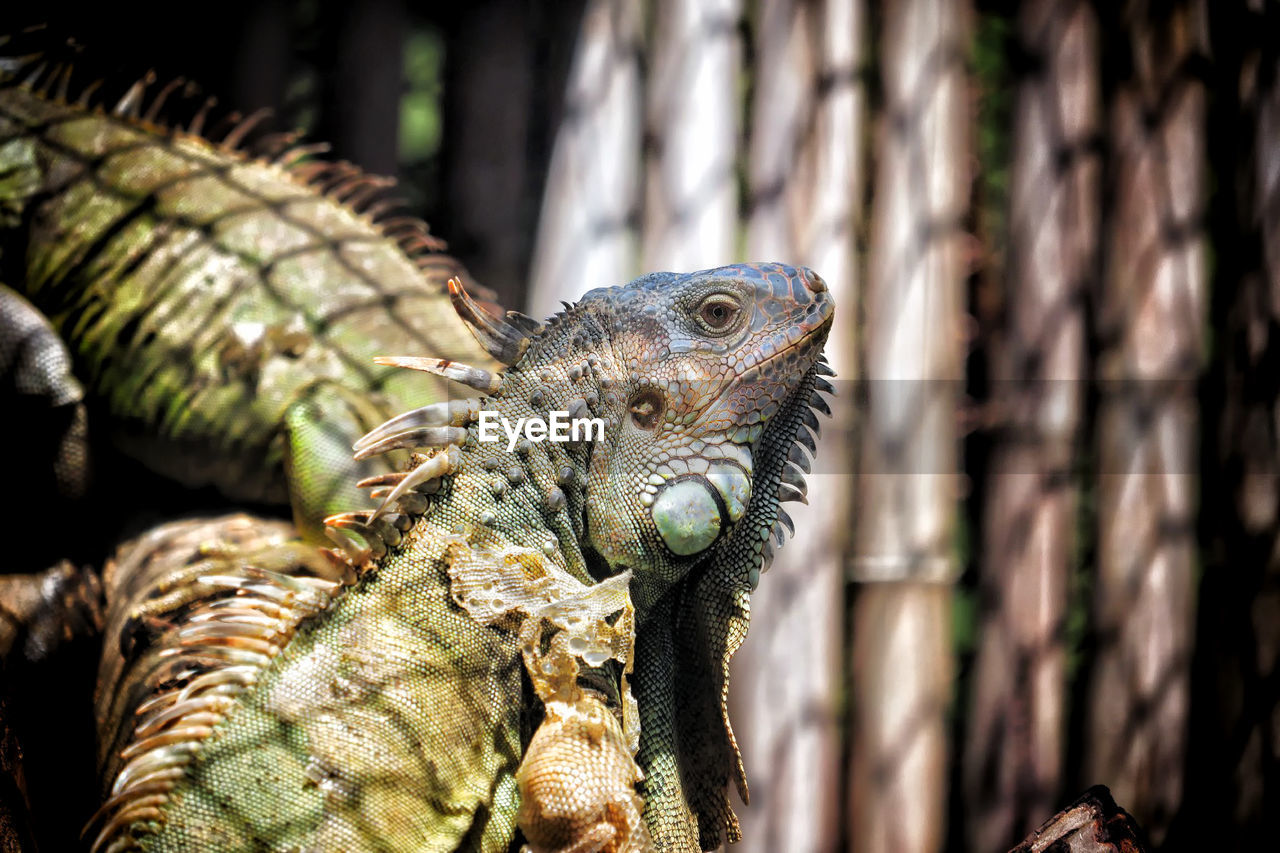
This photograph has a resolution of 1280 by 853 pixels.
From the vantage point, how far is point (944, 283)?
6.95 feet

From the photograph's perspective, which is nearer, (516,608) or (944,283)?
(516,608)

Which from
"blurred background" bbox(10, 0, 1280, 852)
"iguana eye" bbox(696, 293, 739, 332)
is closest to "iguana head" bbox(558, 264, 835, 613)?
"iguana eye" bbox(696, 293, 739, 332)

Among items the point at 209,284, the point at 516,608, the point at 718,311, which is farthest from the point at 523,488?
the point at 209,284

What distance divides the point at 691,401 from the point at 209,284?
140 cm

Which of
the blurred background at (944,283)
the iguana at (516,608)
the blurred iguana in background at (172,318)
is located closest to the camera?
the iguana at (516,608)

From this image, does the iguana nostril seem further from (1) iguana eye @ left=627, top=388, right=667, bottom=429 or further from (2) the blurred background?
(2) the blurred background

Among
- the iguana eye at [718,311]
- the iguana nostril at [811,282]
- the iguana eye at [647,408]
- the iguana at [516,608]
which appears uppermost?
the iguana nostril at [811,282]

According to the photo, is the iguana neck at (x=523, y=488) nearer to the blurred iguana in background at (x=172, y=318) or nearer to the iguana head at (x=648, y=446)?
the iguana head at (x=648, y=446)

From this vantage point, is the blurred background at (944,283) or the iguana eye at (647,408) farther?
the blurred background at (944,283)

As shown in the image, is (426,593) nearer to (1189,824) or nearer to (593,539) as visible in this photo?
(593,539)

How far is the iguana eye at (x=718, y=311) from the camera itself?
112 centimetres

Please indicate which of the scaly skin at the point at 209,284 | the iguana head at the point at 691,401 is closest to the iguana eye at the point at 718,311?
the iguana head at the point at 691,401

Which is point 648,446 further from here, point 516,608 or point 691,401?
point 516,608

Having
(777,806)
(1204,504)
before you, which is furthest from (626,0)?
(1204,504)
